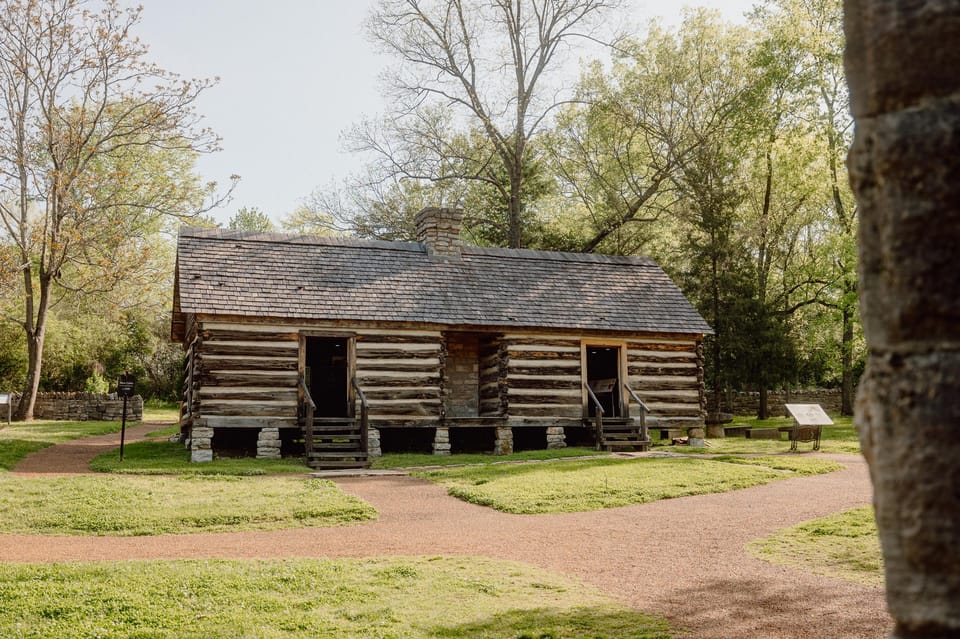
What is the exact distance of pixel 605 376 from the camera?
82.2 feet

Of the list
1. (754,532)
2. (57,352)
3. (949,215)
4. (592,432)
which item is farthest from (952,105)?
(57,352)

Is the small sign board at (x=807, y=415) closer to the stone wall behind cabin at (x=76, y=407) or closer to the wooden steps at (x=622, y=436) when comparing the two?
the wooden steps at (x=622, y=436)

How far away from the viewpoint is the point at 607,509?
12.1 metres

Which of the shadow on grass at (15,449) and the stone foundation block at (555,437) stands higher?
the stone foundation block at (555,437)

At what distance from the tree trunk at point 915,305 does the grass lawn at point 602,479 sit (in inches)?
397

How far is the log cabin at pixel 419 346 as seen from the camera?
18.1 m

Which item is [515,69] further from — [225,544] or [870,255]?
[870,255]

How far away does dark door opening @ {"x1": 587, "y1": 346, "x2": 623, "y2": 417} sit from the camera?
71.5 ft

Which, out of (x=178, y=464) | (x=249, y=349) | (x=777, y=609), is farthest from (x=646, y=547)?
(x=249, y=349)

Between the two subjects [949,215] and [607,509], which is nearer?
[949,215]

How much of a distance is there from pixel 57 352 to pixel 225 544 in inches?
1137

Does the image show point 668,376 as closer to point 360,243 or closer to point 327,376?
point 360,243

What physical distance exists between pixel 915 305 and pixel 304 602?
18.6ft

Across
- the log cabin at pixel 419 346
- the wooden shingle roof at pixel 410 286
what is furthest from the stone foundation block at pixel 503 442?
the wooden shingle roof at pixel 410 286
